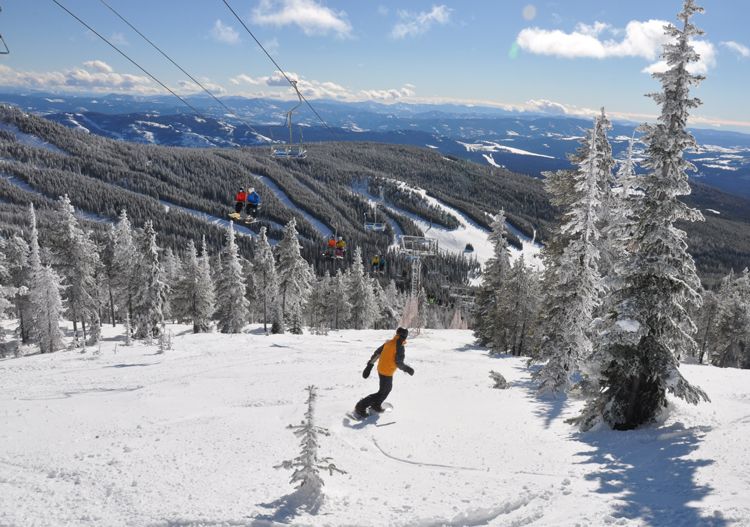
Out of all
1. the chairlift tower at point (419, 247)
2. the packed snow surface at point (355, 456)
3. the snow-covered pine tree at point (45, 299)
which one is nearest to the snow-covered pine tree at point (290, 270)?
the chairlift tower at point (419, 247)

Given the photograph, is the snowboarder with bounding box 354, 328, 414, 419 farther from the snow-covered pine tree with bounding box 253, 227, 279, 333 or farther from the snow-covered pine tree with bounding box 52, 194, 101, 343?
the snow-covered pine tree with bounding box 253, 227, 279, 333

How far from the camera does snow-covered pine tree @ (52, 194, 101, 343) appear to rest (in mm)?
40469

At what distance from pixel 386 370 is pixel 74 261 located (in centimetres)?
4093

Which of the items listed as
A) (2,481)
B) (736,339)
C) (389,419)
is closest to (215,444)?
(2,481)

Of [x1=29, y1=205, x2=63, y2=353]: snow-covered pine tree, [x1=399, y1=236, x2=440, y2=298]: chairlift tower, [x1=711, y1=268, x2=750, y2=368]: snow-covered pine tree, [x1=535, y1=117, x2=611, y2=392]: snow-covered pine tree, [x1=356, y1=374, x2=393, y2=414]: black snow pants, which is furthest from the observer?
[x1=711, y1=268, x2=750, y2=368]: snow-covered pine tree

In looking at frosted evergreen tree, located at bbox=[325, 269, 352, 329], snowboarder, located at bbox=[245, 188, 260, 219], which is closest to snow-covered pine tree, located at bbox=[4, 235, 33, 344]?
frosted evergreen tree, located at bbox=[325, 269, 352, 329]

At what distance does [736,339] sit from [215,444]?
5699 centimetres

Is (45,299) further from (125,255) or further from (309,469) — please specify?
(309,469)

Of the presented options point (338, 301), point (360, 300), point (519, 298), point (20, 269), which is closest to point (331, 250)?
point (519, 298)

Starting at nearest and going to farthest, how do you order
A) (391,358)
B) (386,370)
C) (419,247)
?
(386,370) < (391,358) < (419,247)

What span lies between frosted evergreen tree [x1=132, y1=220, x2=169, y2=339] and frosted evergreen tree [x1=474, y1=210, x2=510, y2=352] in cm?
2971

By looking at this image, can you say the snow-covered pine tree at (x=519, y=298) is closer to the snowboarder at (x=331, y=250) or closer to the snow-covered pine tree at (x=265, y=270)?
the snowboarder at (x=331, y=250)

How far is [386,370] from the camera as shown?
11.0 meters

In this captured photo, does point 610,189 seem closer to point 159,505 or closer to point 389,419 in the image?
point 389,419
